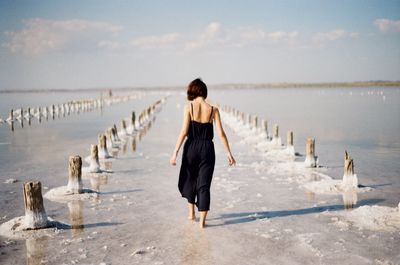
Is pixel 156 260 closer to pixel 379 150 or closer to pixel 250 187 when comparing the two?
pixel 250 187

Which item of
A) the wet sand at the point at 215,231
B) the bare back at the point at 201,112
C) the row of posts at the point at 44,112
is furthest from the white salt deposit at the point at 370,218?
the row of posts at the point at 44,112

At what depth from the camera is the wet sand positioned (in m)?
6.18

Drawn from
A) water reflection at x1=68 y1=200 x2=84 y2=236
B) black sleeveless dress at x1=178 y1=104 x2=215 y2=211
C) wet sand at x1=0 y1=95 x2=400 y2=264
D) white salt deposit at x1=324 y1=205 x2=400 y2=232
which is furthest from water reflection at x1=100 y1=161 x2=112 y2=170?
white salt deposit at x1=324 y1=205 x2=400 y2=232

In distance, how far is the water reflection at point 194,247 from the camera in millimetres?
6004

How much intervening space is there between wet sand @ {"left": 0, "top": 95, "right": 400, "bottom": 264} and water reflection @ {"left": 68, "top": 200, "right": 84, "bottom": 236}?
0.07 ft

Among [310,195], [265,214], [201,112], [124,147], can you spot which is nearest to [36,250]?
[201,112]

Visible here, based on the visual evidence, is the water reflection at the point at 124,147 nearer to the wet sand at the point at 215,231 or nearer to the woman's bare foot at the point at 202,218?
the wet sand at the point at 215,231

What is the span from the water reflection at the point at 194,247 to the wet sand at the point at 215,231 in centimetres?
2

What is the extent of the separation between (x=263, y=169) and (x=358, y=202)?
4539 mm

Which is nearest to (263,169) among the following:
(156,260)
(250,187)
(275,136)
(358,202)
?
(250,187)

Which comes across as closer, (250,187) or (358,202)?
(358,202)

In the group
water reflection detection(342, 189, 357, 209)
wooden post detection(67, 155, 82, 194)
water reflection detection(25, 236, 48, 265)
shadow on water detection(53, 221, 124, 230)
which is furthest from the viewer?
wooden post detection(67, 155, 82, 194)

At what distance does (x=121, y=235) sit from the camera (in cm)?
719

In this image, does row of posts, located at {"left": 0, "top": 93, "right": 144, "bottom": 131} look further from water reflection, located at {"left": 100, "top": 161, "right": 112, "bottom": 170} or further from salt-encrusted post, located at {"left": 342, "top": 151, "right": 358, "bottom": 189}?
salt-encrusted post, located at {"left": 342, "top": 151, "right": 358, "bottom": 189}
